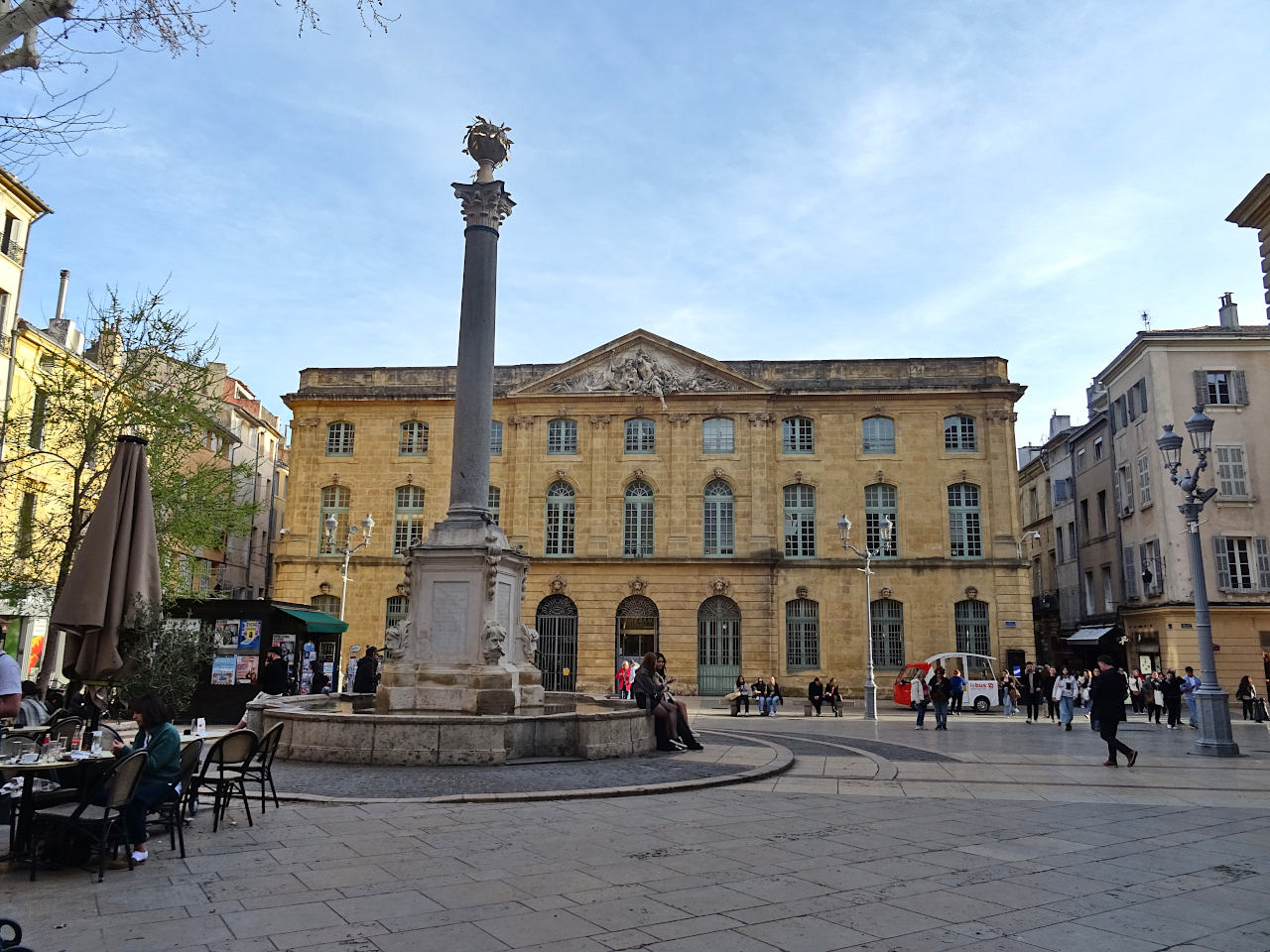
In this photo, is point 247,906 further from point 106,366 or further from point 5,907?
point 106,366

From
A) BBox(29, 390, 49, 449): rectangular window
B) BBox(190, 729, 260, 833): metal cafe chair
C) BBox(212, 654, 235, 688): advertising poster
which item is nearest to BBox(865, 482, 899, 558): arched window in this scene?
BBox(212, 654, 235, 688): advertising poster

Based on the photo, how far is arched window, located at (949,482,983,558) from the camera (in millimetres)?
38594

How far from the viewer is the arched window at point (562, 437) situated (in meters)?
40.7

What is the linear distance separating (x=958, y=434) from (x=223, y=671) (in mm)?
29925

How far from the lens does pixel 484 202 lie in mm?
15805

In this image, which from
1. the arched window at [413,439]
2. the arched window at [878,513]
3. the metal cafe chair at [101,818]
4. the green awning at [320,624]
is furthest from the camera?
the arched window at [413,439]

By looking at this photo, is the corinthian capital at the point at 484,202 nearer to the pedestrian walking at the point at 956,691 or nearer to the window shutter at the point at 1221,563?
the pedestrian walking at the point at 956,691

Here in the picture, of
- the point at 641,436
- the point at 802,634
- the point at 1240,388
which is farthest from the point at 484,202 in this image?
the point at 1240,388

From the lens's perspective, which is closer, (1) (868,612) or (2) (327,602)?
(1) (868,612)

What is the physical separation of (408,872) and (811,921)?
2896mm

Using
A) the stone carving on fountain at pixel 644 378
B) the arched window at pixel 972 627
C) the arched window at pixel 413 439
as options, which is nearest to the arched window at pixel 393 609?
the arched window at pixel 413 439

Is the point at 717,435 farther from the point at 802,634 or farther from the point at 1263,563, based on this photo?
the point at 1263,563

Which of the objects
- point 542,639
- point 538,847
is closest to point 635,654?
point 542,639

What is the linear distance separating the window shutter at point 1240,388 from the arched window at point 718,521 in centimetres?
1982
